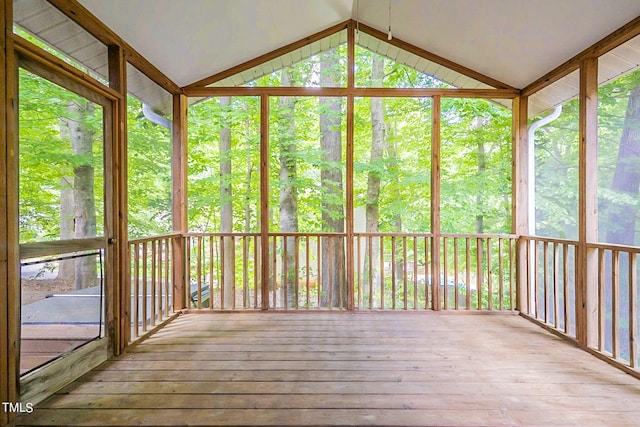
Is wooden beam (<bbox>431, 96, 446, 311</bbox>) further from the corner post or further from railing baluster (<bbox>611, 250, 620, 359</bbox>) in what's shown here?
railing baluster (<bbox>611, 250, 620, 359</bbox>)

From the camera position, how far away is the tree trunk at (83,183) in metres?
2.30

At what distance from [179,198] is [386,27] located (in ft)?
10.7

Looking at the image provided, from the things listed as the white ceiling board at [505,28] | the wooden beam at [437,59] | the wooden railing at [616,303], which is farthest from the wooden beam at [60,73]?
the wooden railing at [616,303]

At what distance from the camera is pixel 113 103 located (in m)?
2.69

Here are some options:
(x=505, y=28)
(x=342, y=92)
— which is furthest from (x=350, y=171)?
(x=505, y=28)

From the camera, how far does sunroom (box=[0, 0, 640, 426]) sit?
193cm

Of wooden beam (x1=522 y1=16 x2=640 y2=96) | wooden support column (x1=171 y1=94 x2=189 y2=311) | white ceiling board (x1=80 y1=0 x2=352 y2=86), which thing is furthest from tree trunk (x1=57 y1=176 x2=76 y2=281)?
wooden beam (x1=522 y1=16 x2=640 y2=96)

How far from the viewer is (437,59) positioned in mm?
3898

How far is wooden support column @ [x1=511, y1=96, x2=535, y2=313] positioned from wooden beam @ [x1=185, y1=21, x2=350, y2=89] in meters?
2.48

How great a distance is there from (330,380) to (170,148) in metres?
3.17

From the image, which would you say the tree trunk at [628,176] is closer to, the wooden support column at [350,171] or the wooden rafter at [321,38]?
the wooden rafter at [321,38]

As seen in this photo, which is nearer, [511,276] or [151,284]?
[151,284]

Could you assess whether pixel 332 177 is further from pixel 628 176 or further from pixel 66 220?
pixel 628 176

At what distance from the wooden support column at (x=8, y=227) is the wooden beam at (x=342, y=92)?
221cm
